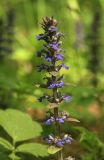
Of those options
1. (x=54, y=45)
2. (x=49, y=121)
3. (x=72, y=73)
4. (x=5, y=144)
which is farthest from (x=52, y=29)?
(x=72, y=73)

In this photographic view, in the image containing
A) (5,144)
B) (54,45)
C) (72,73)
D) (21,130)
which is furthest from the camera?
(72,73)

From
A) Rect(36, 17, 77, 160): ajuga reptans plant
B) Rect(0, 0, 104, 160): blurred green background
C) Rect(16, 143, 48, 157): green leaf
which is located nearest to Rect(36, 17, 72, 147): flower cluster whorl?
Rect(36, 17, 77, 160): ajuga reptans plant

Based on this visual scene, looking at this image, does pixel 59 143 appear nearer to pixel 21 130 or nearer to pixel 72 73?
pixel 21 130

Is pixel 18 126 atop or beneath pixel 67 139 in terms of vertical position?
atop

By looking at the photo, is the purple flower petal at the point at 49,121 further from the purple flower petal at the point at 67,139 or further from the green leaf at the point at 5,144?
the green leaf at the point at 5,144

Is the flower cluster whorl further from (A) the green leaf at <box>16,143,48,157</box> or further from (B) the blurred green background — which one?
(B) the blurred green background

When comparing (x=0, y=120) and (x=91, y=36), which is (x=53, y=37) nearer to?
(x=0, y=120)

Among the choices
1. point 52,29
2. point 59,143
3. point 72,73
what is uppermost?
point 72,73

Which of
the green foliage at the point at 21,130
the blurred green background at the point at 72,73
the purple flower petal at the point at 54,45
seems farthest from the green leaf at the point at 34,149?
the purple flower petal at the point at 54,45
